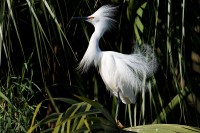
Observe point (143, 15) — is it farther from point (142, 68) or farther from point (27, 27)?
point (27, 27)

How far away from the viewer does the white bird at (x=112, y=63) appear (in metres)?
2.01

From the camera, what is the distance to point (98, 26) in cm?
215

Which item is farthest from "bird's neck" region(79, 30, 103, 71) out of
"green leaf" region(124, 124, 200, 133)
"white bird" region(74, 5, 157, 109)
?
"green leaf" region(124, 124, 200, 133)

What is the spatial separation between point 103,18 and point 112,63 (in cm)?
18

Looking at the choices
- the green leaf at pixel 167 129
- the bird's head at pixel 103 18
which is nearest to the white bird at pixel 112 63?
the bird's head at pixel 103 18

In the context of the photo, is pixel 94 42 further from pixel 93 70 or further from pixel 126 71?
pixel 93 70

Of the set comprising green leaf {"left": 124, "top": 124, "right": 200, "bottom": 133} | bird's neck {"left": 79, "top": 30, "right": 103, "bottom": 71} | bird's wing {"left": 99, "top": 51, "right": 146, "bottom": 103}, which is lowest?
bird's wing {"left": 99, "top": 51, "right": 146, "bottom": 103}

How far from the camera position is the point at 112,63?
2158mm

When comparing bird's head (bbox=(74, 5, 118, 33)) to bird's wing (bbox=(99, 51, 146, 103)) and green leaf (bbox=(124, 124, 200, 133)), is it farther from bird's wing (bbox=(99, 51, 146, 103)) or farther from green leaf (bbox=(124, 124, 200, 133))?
green leaf (bbox=(124, 124, 200, 133))

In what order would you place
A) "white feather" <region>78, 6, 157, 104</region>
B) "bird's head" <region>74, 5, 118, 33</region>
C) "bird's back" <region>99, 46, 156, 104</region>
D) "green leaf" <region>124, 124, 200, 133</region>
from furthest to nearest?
1. "bird's head" <region>74, 5, 118, 33</region>
2. "white feather" <region>78, 6, 157, 104</region>
3. "bird's back" <region>99, 46, 156, 104</region>
4. "green leaf" <region>124, 124, 200, 133</region>

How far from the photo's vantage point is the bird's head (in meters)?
2.11

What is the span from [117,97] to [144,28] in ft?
1.34

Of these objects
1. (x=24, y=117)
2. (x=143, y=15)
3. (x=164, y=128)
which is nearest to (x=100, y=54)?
(x=143, y=15)

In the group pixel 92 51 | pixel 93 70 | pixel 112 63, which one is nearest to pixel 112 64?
pixel 112 63
